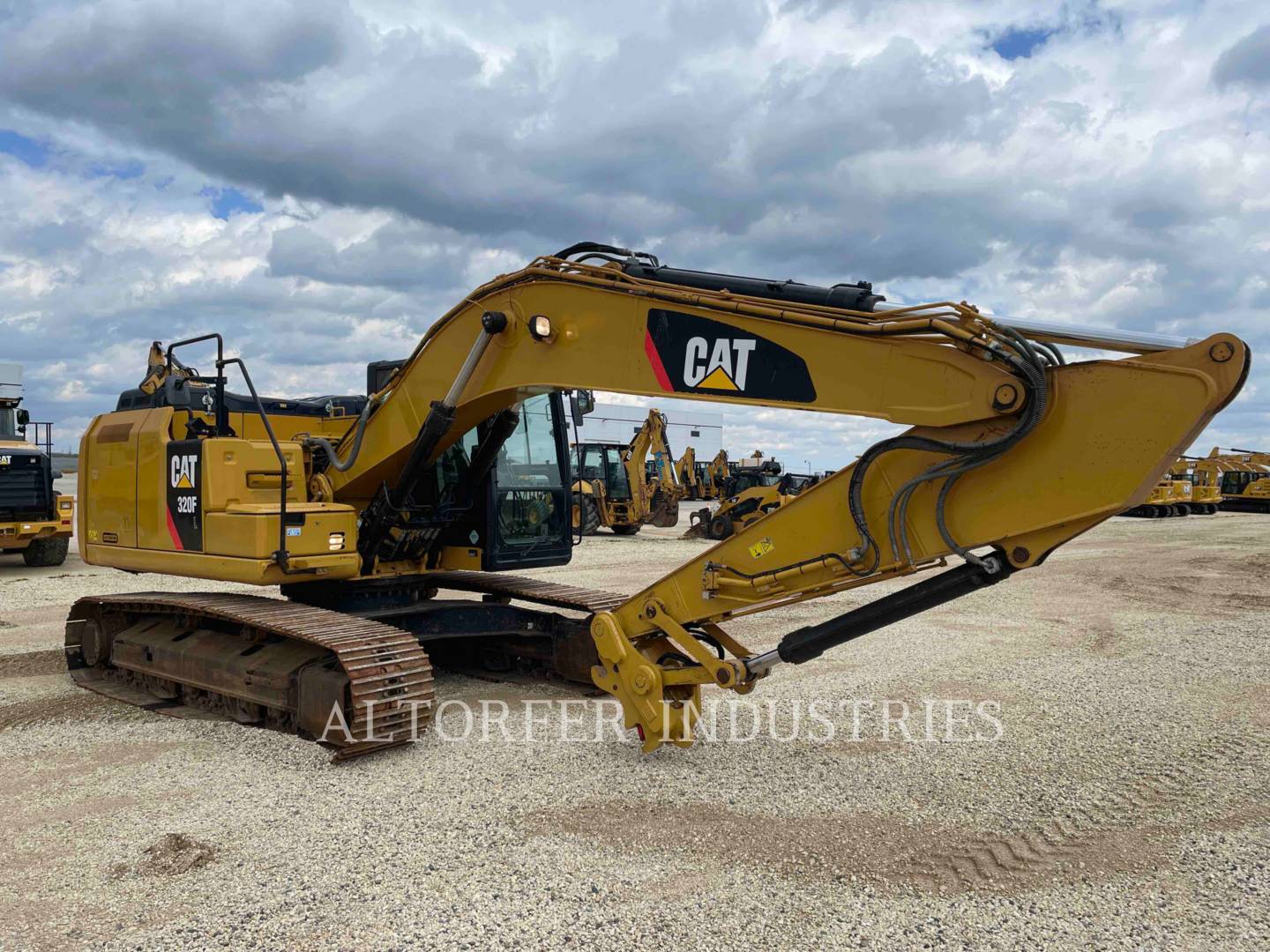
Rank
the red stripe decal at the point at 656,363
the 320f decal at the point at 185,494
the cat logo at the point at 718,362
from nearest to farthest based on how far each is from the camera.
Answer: the cat logo at the point at 718,362 < the red stripe decal at the point at 656,363 < the 320f decal at the point at 185,494

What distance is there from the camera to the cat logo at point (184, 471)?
715 cm

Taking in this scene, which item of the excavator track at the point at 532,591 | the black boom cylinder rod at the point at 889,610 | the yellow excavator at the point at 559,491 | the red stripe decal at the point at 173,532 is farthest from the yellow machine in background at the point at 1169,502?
the red stripe decal at the point at 173,532

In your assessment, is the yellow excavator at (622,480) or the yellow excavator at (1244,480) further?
the yellow excavator at (1244,480)

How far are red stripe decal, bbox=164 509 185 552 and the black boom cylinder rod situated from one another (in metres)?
4.50

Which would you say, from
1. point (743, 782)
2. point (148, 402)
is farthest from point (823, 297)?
point (148, 402)

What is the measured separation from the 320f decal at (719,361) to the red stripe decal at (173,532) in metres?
4.13

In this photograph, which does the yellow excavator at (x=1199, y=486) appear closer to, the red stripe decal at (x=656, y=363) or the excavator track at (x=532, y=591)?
the excavator track at (x=532, y=591)

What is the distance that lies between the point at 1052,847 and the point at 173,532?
627 centimetres

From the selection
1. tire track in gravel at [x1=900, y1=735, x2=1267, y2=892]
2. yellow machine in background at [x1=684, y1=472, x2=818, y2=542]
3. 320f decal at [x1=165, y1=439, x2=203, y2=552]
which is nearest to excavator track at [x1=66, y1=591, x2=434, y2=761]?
320f decal at [x1=165, y1=439, x2=203, y2=552]

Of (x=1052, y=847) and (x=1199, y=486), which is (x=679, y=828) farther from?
(x=1199, y=486)

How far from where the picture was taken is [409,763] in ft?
19.7

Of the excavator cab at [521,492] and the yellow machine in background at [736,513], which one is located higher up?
the excavator cab at [521,492]

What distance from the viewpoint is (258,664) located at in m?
6.85

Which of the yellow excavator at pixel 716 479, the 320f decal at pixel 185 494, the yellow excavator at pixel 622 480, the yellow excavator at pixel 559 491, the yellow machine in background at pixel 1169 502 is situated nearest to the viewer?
the yellow excavator at pixel 559 491
